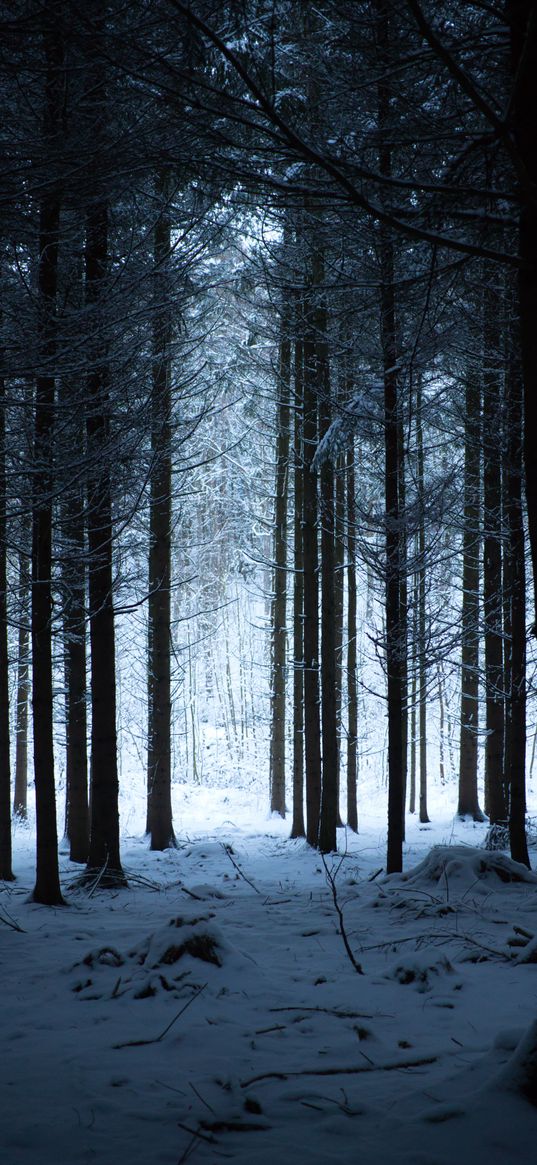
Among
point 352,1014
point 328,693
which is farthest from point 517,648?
point 352,1014

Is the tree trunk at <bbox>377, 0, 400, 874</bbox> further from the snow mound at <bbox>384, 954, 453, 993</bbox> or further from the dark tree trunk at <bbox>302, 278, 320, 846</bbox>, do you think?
the dark tree trunk at <bbox>302, 278, 320, 846</bbox>

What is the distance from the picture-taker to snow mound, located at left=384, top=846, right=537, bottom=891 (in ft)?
22.7

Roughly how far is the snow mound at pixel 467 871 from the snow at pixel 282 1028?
23 millimetres

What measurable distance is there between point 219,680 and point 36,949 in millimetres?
33583

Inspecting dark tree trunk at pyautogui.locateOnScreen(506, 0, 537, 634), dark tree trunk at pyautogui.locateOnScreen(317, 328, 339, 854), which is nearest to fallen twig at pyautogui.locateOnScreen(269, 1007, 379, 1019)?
dark tree trunk at pyautogui.locateOnScreen(506, 0, 537, 634)

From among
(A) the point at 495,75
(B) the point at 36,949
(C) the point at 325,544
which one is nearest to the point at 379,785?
(C) the point at 325,544

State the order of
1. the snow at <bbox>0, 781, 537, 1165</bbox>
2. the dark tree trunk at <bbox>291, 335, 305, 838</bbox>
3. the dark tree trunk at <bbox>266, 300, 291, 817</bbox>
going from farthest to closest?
the dark tree trunk at <bbox>266, 300, 291, 817</bbox> → the dark tree trunk at <bbox>291, 335, 305, 838</bbox> → the snow at <bbox>0, 781, 537, 1165</bbox>

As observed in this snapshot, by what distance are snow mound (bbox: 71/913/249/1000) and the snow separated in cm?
1

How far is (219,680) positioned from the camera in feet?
128

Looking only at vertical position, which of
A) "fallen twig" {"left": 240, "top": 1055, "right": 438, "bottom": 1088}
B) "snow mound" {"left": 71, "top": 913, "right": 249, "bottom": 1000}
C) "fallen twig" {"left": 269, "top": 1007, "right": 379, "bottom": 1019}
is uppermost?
"fallen twig" {"left": 240, "top": 1055, "right": 438, "bottom": 1088}

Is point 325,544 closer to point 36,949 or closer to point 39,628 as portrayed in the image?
point 39,628

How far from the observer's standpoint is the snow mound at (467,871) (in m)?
6.92

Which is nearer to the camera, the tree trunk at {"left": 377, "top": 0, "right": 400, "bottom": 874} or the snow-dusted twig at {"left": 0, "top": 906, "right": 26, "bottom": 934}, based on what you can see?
the snow-dusted twig at {"left": 0, "top": 906, "right": 26, "bottom": 934}

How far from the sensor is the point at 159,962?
4547mm
